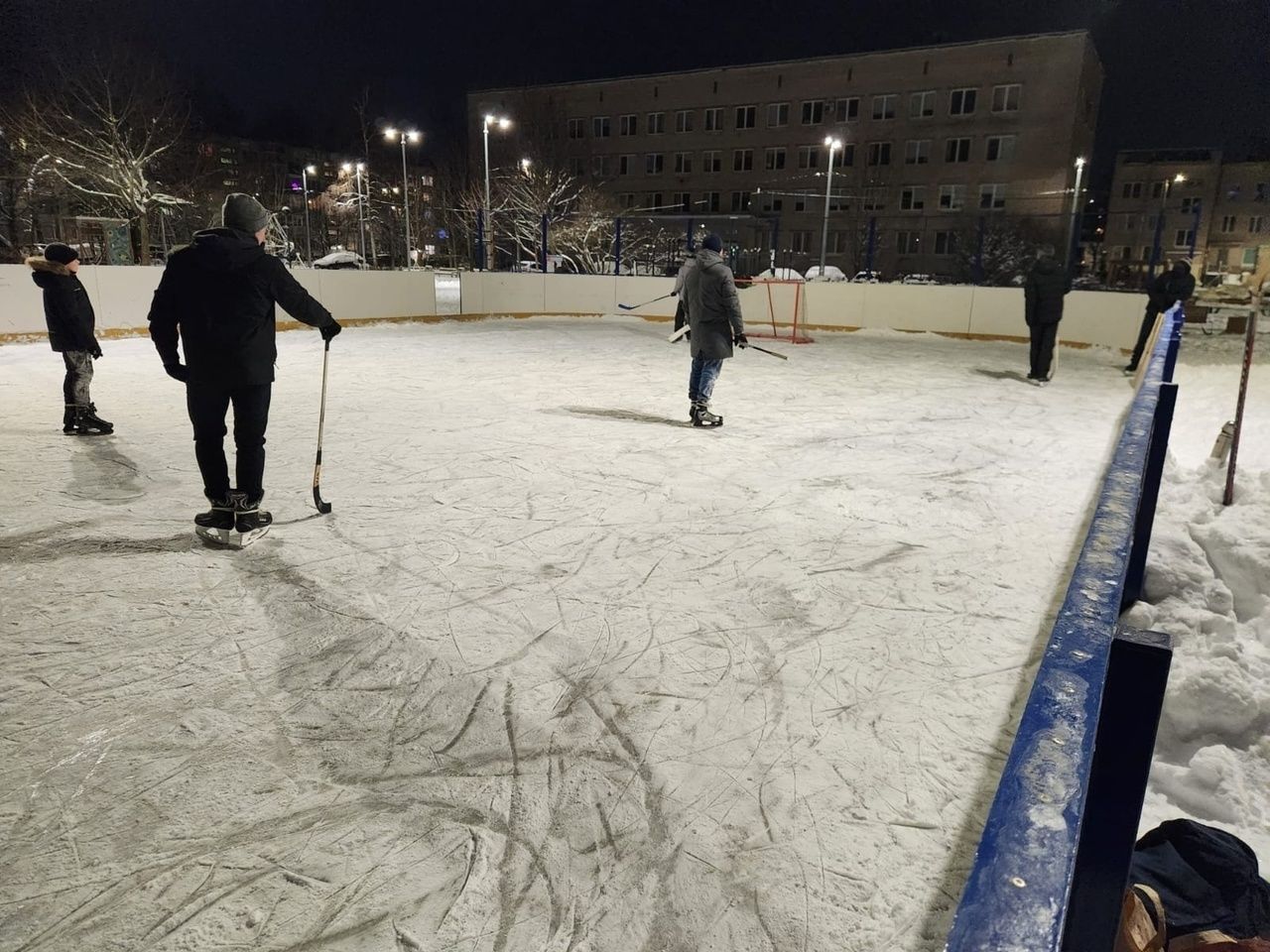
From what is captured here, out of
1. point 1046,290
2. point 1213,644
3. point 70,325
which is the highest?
point 1046,290

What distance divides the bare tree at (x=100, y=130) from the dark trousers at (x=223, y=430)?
890 inches

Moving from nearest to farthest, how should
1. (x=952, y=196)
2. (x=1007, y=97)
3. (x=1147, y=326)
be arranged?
(x=1147, y=326)
(x=1007, y=97)
(x=952, y=196)

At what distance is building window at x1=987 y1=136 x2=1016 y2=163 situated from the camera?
4188cm

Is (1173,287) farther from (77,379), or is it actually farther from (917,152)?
(917,152)

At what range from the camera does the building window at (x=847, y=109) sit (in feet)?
151

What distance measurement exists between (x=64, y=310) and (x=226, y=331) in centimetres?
322

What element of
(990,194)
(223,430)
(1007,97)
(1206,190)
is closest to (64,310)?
(223,430)

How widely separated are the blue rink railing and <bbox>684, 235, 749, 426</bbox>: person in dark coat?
503 centimetres

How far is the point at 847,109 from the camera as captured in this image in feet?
152

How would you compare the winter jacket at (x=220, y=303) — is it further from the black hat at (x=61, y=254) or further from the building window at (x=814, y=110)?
the building window at (x=814, y=110)

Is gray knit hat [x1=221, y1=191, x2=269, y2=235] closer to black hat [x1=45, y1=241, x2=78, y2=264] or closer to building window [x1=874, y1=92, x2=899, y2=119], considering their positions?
black hat [x1=45, y1=241, x2=78, y2=264]

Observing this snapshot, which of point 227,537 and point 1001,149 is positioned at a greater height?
point 1001,149

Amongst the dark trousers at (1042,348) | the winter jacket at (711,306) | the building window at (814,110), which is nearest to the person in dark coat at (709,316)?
the winter jacket at (711,306)

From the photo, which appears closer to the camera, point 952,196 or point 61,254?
point 61,254
